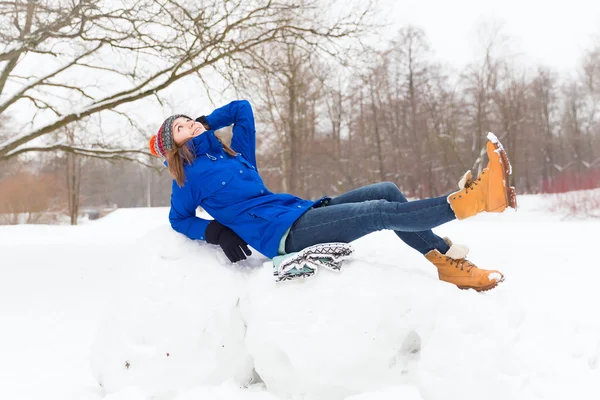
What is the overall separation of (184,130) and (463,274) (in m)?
1.96

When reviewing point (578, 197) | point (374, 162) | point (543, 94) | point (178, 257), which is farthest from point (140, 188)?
point (178, 257)

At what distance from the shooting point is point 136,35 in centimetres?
546

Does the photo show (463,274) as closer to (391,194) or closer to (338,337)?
(391,194)

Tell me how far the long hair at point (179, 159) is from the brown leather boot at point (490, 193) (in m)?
1.61

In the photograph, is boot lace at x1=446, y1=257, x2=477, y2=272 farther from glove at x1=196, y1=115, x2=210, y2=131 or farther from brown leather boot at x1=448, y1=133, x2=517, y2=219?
glove at x1=196, y1=115, x2=210, y2=131

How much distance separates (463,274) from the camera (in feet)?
7.64

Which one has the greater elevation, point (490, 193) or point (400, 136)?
point (400, 136)

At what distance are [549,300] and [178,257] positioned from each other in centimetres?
226

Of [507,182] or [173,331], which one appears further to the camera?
[173,331]

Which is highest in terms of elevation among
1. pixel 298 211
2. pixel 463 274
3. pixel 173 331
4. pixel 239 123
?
pixel 239 123

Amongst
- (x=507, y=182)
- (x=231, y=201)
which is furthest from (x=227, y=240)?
(x=507, y=182)

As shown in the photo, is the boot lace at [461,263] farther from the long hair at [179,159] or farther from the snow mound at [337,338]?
the long hair at [179,159]

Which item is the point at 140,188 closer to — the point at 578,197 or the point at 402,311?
the point at 578,197

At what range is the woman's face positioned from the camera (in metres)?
2.63
